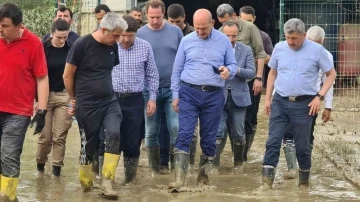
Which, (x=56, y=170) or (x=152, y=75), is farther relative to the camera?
(x=56, y=170)

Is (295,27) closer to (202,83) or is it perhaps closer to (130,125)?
(202,83)

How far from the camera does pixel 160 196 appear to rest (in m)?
8.62

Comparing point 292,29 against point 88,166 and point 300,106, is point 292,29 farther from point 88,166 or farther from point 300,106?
point 88,166

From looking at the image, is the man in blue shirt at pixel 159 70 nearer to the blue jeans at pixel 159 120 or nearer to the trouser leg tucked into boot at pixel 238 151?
the blue jeans at pixel 159 120

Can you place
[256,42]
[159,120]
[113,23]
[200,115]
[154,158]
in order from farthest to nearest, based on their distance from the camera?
[256,42], [159,120], [154,158], [200,115], [113,23]

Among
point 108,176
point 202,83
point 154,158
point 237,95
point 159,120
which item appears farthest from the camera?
point 237,95

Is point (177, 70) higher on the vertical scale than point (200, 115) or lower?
higher

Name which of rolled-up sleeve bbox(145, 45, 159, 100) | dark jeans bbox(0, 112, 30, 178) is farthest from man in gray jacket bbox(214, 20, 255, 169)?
dark jeans bbox(0, 112, 30, 178)

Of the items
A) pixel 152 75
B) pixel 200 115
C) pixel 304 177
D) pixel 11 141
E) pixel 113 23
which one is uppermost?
pixel 113 23

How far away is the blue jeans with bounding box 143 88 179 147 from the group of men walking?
0.04 ft

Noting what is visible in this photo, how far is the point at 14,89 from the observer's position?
7.77 metres

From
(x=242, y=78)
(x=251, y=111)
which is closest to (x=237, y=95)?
(x=242, y=78)

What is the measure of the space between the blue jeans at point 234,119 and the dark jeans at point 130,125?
Answer: 1.37 metres

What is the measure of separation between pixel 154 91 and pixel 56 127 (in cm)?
130
